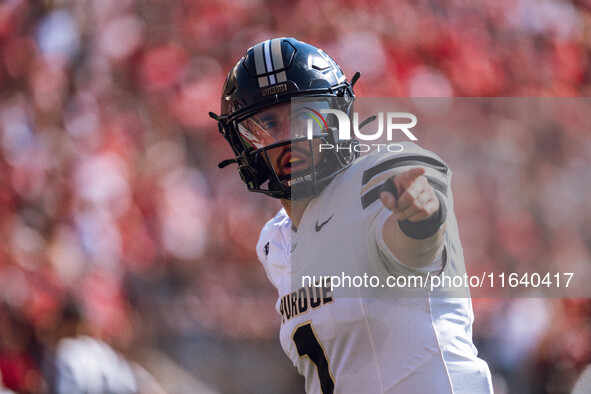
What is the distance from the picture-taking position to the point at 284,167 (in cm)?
154

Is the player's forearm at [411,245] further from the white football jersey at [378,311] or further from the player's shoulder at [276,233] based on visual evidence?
the player's shoulder at [276,233]

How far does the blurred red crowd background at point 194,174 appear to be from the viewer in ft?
10.7

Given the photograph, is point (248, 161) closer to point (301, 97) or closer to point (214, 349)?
point (301, 97)

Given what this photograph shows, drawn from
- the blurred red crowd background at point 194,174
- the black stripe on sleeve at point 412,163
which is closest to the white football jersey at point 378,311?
Result: the black stripe on sleeve at point 412,163

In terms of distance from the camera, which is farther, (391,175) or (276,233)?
(276,233)

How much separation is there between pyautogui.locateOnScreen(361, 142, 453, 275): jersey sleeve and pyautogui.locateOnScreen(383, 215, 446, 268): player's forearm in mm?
18

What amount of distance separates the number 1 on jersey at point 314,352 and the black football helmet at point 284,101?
340 mm

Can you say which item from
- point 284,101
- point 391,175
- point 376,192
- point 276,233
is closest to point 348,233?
point 376,192

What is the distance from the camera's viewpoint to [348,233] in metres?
1.34

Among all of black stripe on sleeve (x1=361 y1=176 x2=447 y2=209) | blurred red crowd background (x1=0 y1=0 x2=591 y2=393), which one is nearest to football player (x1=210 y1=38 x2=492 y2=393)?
black stripe on sleeve (x1=361 y1=176 x2=447 y2=209)

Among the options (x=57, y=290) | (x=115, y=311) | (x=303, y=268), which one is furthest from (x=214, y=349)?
(x=303, y=268)

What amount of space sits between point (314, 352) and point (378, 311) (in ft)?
0.83

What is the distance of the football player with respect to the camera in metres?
1.16

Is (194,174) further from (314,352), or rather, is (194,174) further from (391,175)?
(391,175)
